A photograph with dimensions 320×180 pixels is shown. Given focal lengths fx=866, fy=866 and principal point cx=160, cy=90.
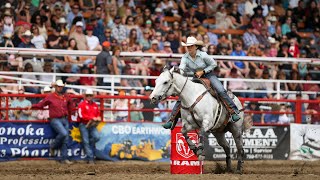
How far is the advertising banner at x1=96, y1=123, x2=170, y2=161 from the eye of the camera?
1886 centimetres

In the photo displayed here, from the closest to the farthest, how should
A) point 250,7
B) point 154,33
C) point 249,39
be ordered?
point 154,33 → point 249,39 → point 250,7

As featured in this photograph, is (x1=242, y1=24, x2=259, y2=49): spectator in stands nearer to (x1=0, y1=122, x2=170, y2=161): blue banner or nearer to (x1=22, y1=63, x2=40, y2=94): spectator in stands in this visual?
(x1=0, y1=122, x2=170, y2=161): blue banner

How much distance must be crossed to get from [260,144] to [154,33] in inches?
165

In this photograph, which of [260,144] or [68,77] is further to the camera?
[260,144]

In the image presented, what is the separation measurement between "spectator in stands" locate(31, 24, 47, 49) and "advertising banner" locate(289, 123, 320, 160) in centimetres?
609

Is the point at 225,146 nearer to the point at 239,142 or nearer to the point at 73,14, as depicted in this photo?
the point at 239,142

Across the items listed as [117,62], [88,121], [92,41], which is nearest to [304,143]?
[117,62]

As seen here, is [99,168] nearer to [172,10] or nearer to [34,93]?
[34,93]

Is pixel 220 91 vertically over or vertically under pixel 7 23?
under

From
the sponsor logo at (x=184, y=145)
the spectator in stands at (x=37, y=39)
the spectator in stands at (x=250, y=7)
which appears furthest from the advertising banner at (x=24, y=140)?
the spectator in stands at (x=250, y=7)

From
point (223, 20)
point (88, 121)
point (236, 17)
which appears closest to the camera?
point (88, 121)

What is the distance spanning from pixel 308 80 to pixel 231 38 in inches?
106

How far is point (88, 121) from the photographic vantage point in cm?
1839

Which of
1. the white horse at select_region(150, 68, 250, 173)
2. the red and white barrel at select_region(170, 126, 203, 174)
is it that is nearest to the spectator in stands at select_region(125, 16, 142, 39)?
the white horse at select_region(150, 68, 250, 173)
